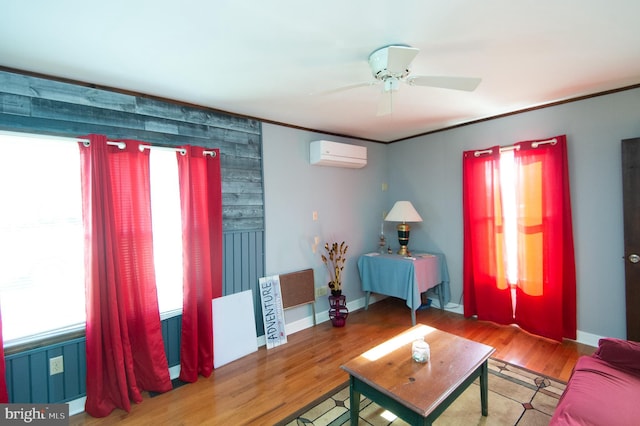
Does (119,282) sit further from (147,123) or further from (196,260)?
(147,123)

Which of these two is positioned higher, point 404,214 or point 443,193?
point 443,193

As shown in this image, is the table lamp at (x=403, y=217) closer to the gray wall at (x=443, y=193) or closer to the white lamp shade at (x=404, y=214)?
the white lamp shade at (x=404, y=214)

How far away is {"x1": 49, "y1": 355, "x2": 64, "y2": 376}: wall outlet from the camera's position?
1966 mm

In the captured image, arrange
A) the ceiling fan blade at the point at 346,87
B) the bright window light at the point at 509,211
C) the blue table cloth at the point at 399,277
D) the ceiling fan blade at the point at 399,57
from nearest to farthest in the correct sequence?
the ceiling fan blade at the point at 399,57
the ceiling fan blade at the point at 346,87
the bright window light at the point at 509,211
the blue table cloth at the point at 399,277

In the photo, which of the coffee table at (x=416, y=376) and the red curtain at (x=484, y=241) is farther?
the red curtain at (x=484, y=241)

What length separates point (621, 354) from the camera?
1.66 meters

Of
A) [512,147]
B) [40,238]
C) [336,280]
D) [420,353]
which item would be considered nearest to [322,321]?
[336,280]

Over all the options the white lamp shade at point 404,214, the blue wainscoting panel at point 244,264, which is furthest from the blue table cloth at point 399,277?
the blue wainscoting panel at point 244,264

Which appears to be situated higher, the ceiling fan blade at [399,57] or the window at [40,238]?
the ceiling fan blade at [399,57]

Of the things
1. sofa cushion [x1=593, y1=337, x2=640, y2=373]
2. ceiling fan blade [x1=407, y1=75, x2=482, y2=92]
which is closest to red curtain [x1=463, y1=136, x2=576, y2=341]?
sofa cushion [x1=593, y1=337, x2=640, y2=373]

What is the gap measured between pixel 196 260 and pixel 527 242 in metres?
3.17

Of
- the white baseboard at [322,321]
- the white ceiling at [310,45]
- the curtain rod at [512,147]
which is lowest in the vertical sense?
the white baseboard at [322,321]

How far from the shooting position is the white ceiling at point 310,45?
138 cm

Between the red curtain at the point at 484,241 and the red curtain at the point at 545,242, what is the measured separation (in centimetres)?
19
